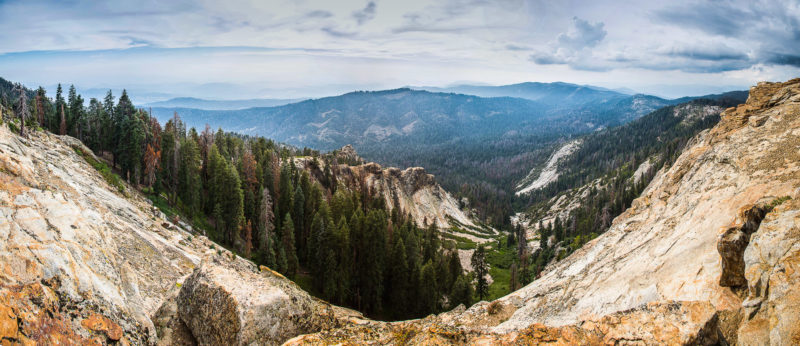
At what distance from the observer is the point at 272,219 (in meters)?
57.7

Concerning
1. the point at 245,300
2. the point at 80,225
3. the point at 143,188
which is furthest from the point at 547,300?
the point at 143,188

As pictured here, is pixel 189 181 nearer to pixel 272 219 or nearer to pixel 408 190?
pixel 272 219

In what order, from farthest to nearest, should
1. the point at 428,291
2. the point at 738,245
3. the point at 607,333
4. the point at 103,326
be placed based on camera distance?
the point at 428,291 < the point at 738,245 < the point at 103,326 < the point at 607,333

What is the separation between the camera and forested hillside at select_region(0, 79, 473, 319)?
1905 inches

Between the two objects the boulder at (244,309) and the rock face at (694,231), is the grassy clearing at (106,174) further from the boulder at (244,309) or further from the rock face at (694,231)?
the rock face at (694,231)

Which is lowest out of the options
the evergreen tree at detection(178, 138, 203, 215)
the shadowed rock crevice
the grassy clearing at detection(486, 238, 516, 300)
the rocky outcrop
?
the grassy clearing at detection(486, 238, 516, 300)

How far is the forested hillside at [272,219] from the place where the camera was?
48.4m

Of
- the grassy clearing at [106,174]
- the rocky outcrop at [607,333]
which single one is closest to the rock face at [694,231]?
the rocky outcrop at [607,333]

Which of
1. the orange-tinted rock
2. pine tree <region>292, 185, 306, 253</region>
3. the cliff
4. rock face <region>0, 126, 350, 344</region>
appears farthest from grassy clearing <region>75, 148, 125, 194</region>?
the orange-tinted rock

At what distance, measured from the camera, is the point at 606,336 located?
8.09 m

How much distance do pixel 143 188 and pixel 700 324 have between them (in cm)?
6506

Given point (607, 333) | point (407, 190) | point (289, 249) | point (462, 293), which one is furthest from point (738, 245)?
point (407, 190)

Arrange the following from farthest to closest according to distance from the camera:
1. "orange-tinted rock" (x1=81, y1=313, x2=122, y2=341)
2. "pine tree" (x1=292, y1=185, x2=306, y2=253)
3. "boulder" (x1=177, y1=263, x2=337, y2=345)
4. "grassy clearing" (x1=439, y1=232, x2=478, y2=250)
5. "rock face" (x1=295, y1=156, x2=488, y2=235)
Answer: "grassy clearing" (x1=439, y1=232, x2=478, y2=250) → "rock face" (x1=295, y1=156, x2=488, y2=235) → "pine tree" (x1=292, y1=185, x2=306, y2=253) → "boulder" (x1=177, y1=263, x2=337, y2=345) → "orange-tinted rock" (x1=81, y1=313, x2=122, y2=341)

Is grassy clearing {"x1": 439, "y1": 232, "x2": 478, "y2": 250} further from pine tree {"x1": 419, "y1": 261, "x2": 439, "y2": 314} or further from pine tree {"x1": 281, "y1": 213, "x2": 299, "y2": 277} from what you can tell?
pine tree {"x1": 281, "y1": 213, "x2": 299, "y2": 277}
